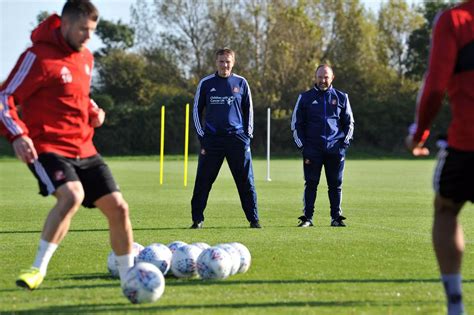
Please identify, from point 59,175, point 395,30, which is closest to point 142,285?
point 59,175

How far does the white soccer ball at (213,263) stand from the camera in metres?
8.46

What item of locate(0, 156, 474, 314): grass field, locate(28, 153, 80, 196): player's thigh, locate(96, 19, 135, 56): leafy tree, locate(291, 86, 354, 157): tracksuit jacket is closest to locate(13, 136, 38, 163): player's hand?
locate(28, 153, 80, 196): player's thigh

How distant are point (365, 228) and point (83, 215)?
17.1 ft

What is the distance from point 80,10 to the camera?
7.36 meters

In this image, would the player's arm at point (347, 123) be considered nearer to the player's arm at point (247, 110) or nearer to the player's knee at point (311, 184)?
the player's knee at point (311, 184)

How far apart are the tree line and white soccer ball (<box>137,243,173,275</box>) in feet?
154

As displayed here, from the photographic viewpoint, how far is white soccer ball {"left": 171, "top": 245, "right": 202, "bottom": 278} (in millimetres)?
8633

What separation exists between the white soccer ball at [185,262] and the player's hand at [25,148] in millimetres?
1983

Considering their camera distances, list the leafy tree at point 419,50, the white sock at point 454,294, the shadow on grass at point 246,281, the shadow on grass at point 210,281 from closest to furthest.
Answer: the white sock at point 454,294
the shadow on grass at point 210,281
the shadow on grass at point 246,281
the leafy tree at point 419,50

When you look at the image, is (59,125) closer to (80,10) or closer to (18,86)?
(18,86)

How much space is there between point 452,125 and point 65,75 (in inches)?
120

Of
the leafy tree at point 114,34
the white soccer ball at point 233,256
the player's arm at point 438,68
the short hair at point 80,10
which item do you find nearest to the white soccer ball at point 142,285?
the white soccer ball at point 233,256

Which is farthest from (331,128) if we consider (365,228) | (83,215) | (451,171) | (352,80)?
(352,80)

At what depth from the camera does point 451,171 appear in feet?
20.4
